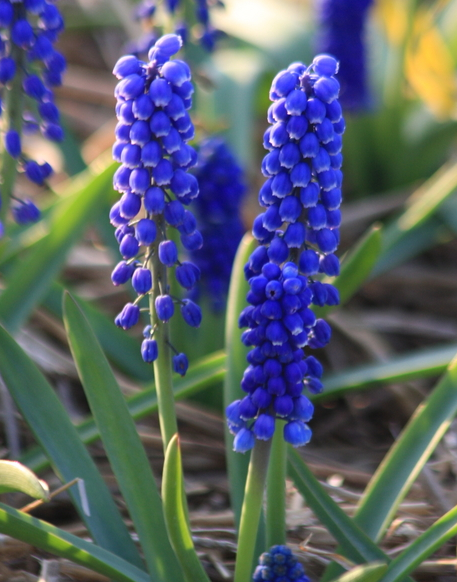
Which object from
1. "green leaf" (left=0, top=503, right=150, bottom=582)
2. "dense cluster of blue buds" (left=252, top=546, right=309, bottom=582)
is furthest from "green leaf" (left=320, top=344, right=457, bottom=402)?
"green leaf" (left=0, top=503, right=150, bottom=582)

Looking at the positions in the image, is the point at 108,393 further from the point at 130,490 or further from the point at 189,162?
the point at 189,162

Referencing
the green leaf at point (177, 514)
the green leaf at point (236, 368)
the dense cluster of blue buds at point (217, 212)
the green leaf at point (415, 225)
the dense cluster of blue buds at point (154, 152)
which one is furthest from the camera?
the green leaf at point (415, 225)

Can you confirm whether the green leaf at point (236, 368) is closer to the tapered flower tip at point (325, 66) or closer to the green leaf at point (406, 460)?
the green leaf at point (406, 460)

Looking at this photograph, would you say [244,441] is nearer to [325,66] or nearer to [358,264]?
[325,66]

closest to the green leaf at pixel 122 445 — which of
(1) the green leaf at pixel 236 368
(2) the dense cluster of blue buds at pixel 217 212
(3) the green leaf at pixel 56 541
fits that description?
(3) the green leaf at pixel 56 541

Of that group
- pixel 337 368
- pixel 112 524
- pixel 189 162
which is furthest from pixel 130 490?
pixel 337 368

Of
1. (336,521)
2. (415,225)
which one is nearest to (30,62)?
(336,521)
